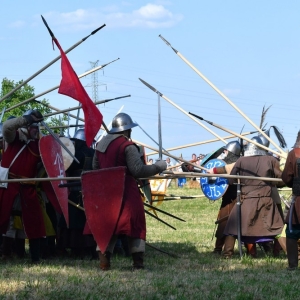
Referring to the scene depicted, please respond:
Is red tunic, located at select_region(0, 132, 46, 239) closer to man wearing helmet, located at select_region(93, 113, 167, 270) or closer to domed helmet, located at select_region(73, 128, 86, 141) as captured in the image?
man wearing helmet, located at select_region(93, 113, 167, 270)

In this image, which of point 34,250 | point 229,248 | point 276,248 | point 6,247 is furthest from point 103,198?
point 276,248

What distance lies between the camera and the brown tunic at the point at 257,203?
9391mm

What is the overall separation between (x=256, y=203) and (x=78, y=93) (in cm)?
283

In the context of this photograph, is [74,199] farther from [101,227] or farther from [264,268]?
[264,268]

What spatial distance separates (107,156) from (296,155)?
1763 mm

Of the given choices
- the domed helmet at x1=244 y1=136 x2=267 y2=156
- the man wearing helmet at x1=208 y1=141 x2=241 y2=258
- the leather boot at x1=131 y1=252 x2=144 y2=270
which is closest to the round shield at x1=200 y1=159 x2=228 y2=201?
the man wearing helmet at x1=208 y1=141 x2=241 y2=258

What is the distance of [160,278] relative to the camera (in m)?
7.18

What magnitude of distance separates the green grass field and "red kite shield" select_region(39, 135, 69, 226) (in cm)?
63

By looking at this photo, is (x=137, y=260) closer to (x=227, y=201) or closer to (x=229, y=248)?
(x=229, y=248)

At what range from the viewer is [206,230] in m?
13.5

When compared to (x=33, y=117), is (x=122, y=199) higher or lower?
lower

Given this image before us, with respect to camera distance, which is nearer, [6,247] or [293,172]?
Result: [293,172]

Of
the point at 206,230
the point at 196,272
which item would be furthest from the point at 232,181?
the point at 206,230

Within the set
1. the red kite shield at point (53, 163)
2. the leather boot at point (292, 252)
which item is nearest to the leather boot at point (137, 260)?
the red kite shield at point (53, 163)
